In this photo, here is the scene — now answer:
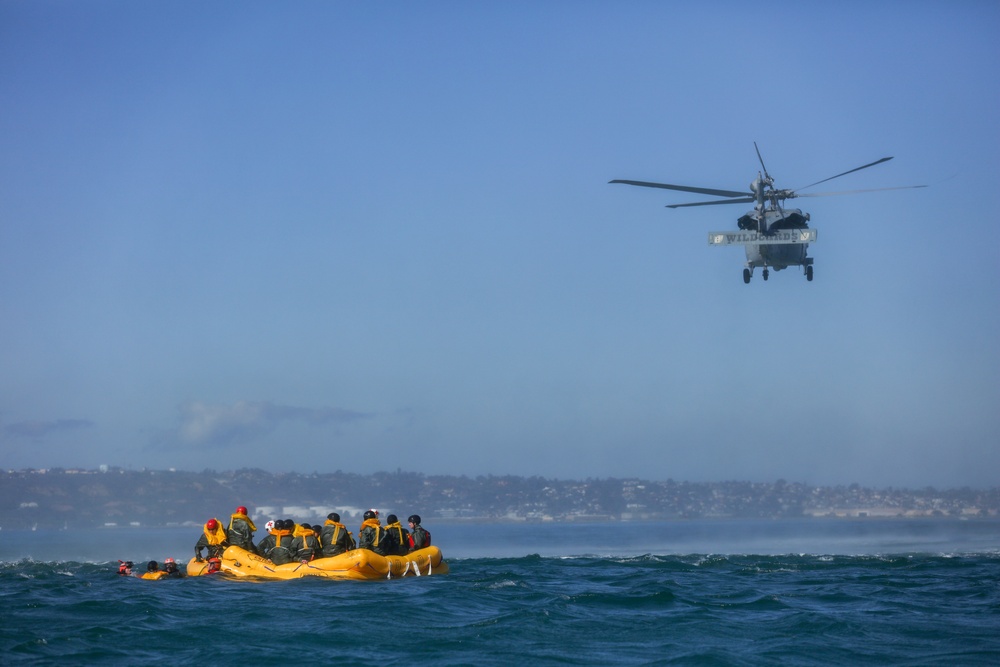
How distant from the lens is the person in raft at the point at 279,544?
29.1m

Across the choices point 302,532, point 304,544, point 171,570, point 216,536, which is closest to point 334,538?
point 304,544

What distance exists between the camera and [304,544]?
95.3ft

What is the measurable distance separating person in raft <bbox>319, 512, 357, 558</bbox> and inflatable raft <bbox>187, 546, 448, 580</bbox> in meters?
0.40

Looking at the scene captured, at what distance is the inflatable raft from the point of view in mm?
28016

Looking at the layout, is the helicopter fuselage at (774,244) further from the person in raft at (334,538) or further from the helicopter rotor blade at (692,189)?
the person in raft at (334,538)

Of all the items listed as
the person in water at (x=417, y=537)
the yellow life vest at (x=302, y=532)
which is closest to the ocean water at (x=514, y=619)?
→ the person in water at (x=417, y=537)

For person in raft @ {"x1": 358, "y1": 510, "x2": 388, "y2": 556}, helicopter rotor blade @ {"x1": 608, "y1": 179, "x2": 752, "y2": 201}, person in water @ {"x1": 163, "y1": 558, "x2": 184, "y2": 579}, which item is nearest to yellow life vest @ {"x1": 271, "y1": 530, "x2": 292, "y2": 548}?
person in raft @ {"x1": 358, "y1": 510, "x2": 388, "y2": 556}

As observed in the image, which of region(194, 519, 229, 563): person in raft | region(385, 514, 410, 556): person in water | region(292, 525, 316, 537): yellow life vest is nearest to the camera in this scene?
region(292, 525, 316, 537): yellow life vest

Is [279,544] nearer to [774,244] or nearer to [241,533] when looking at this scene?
[241,533]

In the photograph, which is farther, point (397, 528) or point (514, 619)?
point (397, 528)

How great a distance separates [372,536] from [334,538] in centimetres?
112

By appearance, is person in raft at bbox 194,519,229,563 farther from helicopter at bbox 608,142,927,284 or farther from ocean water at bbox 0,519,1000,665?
helicopter at bbox 608,142,927,284

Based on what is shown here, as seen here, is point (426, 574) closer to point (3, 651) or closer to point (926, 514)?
point (3, 651)

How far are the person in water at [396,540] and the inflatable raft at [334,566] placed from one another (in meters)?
0.33
